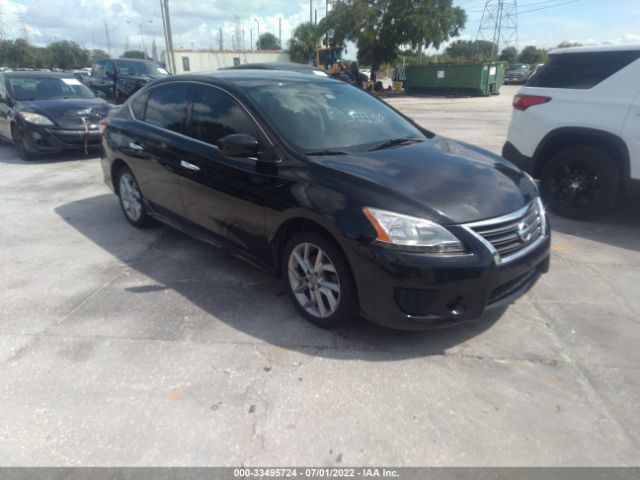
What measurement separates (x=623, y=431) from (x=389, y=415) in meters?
1.19

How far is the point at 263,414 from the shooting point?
2545 mm

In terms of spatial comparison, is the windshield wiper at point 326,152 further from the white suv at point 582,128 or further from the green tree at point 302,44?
the green tree at point 302,44

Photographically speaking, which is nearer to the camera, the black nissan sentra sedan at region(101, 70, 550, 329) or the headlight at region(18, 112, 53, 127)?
the black nissan sentra sedan at region(101, 70, 550, 329)

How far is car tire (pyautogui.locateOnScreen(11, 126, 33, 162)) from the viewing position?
9023 millimetres

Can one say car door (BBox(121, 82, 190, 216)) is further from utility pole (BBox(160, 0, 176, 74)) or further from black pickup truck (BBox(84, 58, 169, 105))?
utility pole (BBox(160, 0, 176, 74))

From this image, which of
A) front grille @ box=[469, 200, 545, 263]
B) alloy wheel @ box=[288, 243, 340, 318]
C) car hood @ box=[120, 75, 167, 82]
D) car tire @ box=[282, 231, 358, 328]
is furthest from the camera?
car hood @ box=[120, 75, 167, 82]

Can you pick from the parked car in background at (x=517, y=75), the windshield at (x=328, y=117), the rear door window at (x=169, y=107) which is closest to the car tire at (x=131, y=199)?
the rear door window at (x=169, y=107)

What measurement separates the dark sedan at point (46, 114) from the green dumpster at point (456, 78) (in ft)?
82.8

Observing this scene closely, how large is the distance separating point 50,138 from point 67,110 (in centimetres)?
65

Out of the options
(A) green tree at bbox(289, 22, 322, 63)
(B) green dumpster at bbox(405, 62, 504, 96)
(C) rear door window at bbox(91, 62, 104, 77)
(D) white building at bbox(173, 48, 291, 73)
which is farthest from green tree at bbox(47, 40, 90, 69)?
(C) rear door window at bbox(91, 62, 104, 77)

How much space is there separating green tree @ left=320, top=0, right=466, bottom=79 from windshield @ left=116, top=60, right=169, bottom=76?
843 inches

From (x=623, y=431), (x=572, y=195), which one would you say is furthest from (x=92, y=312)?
(x=572, y=195)

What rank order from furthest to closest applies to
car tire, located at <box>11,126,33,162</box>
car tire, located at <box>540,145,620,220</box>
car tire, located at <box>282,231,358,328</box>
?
1. car tire, located at <box>11,126,33,162</box>
2. car tire, located at <box>540,145,620,220</box>
3. car tire, located at <box>282,231,358,328</box>

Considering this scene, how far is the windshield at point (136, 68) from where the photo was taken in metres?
15.9
